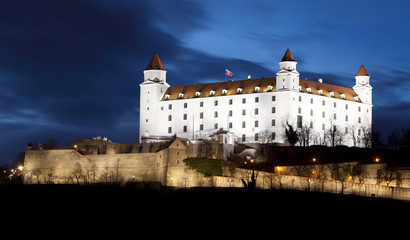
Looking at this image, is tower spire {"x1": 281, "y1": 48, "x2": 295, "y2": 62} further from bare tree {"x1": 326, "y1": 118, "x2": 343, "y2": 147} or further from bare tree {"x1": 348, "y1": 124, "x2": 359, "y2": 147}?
bare tree {"x1": 348, "y1": 124, "x2": 359, "y2": 147}

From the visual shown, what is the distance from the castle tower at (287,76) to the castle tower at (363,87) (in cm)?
1109

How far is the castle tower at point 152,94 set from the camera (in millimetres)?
110119

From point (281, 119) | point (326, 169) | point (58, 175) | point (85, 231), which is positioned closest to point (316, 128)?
point (281, 119)

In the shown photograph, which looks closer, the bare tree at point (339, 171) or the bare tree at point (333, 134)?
the bare tree at point (339, 171)

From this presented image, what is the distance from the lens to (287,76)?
104812 millimetres

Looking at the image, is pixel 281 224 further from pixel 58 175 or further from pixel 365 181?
pixel 58 175

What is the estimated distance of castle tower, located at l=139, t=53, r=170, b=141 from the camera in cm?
11012

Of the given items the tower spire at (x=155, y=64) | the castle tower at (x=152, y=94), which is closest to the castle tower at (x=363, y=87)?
the castle tower at (x=152, y=94)

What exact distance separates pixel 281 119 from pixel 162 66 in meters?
19.2

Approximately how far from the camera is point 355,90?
113 metres

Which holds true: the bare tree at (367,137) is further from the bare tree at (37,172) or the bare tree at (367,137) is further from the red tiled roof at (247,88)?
the bare tree at (37,172)

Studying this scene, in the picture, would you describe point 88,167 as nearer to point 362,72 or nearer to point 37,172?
point 37,172

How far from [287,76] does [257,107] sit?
5.01 metres

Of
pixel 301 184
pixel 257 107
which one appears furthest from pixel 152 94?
pixel 301 184
